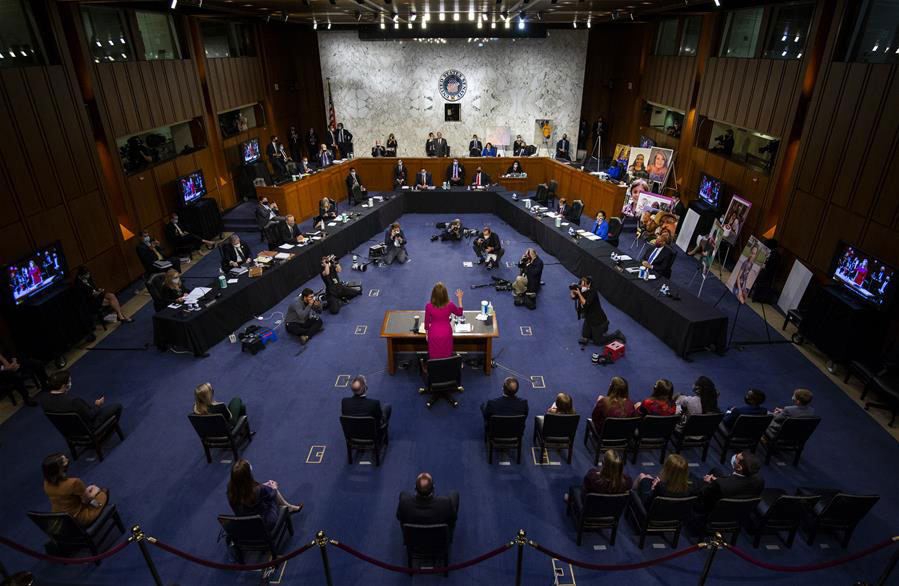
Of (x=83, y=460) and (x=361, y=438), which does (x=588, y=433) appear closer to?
(x=361, y=438)

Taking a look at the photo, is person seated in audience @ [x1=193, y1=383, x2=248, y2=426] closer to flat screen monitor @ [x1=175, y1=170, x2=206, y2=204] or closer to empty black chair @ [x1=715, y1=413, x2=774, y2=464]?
empty black chair @ [x1=715, y1=413, x2=774, y2=464]

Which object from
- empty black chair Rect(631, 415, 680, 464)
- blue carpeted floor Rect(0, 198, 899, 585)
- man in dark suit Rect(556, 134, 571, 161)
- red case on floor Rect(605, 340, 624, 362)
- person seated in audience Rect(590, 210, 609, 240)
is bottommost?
blue carpeted floor Rect(0, 198, 899, 585)

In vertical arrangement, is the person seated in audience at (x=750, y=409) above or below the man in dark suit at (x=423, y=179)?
below

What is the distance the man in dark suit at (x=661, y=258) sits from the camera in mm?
9484

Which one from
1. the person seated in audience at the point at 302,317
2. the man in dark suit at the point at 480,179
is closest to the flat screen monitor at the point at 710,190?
the man in dark suit at the point at 480,179

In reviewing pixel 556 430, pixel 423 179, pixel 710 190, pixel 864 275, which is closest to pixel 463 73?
pixel 423 179

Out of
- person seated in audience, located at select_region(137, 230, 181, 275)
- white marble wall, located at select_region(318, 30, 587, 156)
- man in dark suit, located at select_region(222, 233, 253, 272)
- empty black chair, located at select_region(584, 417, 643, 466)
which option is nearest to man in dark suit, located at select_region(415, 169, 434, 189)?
white marble wall, located at select_region(318, 30, 587, 156)

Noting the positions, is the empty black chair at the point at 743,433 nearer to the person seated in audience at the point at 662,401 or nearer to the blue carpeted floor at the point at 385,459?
the blue carpeted floor at the point at 385,459

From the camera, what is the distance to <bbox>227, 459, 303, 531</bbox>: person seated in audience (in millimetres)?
4590

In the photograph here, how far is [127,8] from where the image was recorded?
1155 centimetres

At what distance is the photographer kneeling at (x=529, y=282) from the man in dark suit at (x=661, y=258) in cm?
209

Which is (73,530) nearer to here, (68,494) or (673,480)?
(68,494)

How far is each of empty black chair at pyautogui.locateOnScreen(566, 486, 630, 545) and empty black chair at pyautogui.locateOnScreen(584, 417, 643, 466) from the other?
0.83 metres

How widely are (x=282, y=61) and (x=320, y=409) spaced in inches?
647
